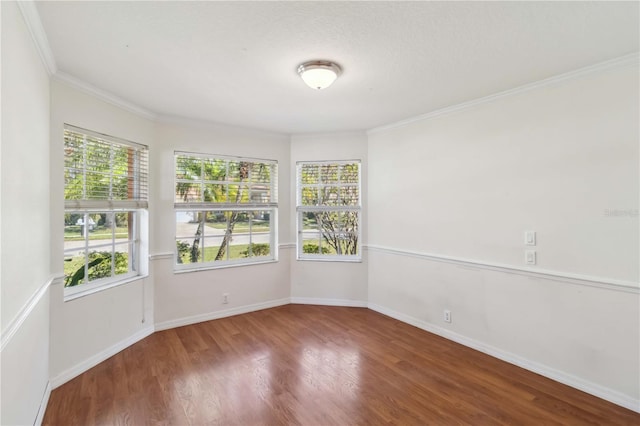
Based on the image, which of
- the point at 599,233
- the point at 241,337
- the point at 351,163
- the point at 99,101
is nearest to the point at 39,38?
the point at 99,101

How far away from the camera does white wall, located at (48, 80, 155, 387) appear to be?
7.76ft

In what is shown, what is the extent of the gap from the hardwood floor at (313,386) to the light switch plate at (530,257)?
914 millimetres

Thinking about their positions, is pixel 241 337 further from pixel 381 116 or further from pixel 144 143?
pixel 381 116

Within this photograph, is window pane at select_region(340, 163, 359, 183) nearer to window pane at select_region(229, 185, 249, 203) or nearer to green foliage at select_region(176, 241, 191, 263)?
window pane at select_region(229, 185, 249, 203)

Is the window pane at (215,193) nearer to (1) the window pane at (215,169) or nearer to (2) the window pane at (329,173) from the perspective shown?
(1) the window pane at (215,169)

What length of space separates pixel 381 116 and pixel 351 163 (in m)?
0.90

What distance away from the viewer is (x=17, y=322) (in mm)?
1453

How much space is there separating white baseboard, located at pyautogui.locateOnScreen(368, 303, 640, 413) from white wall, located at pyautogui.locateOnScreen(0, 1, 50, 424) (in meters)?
3.32

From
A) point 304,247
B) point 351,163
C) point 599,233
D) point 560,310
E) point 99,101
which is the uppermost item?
point 99,101

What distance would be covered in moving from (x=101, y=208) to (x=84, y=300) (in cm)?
80

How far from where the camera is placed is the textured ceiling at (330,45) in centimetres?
165

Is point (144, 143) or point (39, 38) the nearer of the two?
point (39, 38)

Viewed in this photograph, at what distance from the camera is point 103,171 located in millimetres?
2840

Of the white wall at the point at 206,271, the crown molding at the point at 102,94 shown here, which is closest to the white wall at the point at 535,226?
the white wall at the point at 206,271
